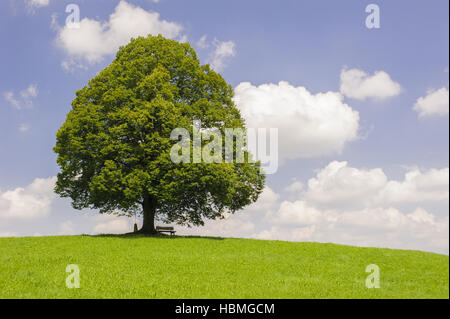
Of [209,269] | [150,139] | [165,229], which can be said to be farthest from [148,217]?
[209,269]

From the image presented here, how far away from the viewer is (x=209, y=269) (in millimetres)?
20734

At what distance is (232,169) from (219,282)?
14.7 metres

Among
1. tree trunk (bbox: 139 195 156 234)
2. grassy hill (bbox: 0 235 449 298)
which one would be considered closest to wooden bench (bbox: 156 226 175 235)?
tree trunk (bbox: 139 195 156 234)

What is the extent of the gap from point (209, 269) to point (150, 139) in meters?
14.7

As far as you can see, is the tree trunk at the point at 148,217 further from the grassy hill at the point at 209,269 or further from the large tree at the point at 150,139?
the grassy hill at the point at 209,269

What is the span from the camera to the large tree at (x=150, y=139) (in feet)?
103

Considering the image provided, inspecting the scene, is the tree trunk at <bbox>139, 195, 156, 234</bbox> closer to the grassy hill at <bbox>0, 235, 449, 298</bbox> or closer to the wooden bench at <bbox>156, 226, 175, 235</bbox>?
the wooden bench at <bbox>156, 226, 175, 235</bbox>

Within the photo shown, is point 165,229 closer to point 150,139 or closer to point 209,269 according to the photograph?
point 150,139

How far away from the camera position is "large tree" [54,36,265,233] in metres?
31.3

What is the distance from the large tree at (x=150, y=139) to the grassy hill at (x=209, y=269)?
459 cm

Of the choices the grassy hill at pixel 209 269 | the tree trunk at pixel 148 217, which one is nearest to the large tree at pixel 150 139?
the tree trunk at pixel 148 217

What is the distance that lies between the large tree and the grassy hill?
15.0ft

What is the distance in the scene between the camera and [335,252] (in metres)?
26.9
